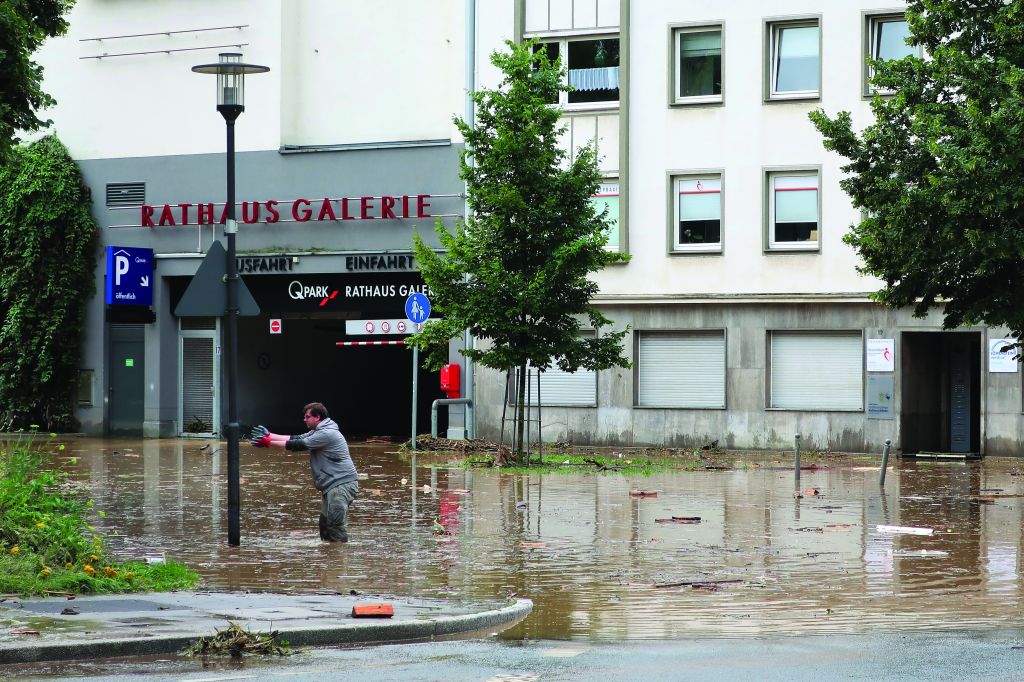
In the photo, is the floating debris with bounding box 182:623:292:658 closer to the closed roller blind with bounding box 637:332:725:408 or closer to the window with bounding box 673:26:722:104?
the closed roller blind with bounding box 637:332:725:408

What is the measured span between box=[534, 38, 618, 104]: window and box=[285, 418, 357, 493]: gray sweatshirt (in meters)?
19.2

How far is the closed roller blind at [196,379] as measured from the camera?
123ft

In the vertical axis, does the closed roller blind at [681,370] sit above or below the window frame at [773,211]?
below

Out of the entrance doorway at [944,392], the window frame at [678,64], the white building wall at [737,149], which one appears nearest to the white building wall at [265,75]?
the white building wall at [737,149]

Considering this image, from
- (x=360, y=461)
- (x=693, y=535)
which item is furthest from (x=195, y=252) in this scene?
(x=693, y=535)

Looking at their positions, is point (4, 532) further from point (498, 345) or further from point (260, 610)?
point (498, 345)

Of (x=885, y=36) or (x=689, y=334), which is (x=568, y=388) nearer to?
(x=689, y=334)

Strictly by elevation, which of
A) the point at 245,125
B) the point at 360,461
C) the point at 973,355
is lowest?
the point at 360,461

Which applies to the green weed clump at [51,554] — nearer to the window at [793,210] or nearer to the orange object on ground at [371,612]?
the orange object on ground at [371,612]

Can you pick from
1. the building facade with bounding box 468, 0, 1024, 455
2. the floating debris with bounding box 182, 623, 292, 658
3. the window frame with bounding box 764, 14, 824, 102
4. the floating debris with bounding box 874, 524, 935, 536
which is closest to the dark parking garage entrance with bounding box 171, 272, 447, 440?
the building facade with bounding box 468, 0, 1024, 455

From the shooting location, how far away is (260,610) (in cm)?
1047

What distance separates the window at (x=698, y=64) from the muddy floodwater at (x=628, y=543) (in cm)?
1028

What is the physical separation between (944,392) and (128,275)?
1902cm

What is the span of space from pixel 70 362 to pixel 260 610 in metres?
28.2
